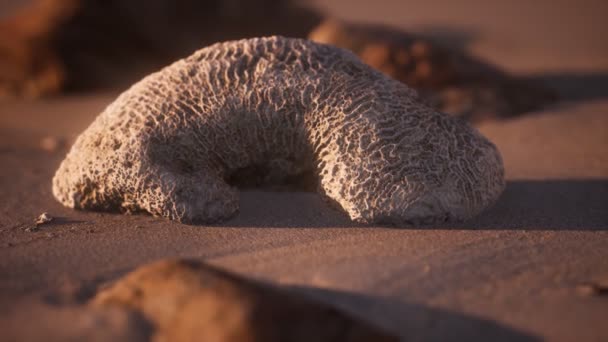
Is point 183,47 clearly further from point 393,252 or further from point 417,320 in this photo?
point 417,320

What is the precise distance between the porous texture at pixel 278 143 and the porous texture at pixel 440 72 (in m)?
2.61

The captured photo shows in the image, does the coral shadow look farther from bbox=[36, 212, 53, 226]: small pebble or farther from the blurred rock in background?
the blurred rock in background

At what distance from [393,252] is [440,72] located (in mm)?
3807

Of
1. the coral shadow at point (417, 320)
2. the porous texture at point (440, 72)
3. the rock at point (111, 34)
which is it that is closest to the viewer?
the coral shadow at point (417, 320)

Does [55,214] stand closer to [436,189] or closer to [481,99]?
[436,189]

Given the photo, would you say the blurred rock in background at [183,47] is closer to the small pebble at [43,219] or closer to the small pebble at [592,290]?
the small pebble at [592,290]

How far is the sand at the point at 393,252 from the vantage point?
6.99 feet

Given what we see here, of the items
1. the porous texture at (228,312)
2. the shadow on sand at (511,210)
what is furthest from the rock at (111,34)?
the porous texture at (228,312)

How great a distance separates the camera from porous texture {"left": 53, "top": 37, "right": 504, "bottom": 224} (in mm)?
2977

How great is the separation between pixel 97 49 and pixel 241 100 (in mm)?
5563

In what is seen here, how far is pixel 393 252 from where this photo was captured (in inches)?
103

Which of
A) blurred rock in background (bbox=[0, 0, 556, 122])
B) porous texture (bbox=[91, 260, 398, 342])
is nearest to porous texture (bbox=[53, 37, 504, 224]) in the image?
porous texture (bbox=[91, 260, 398, 342])

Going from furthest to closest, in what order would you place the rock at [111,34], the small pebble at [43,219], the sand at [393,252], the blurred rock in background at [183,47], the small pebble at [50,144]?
the rock at [111,34] < the blurred rock in background at [183,47] < the small pebble at [50,144] < the small pebble at [43,219] < the sand at [393,252]

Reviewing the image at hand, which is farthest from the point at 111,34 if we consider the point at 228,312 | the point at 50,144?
the point at 228,312
